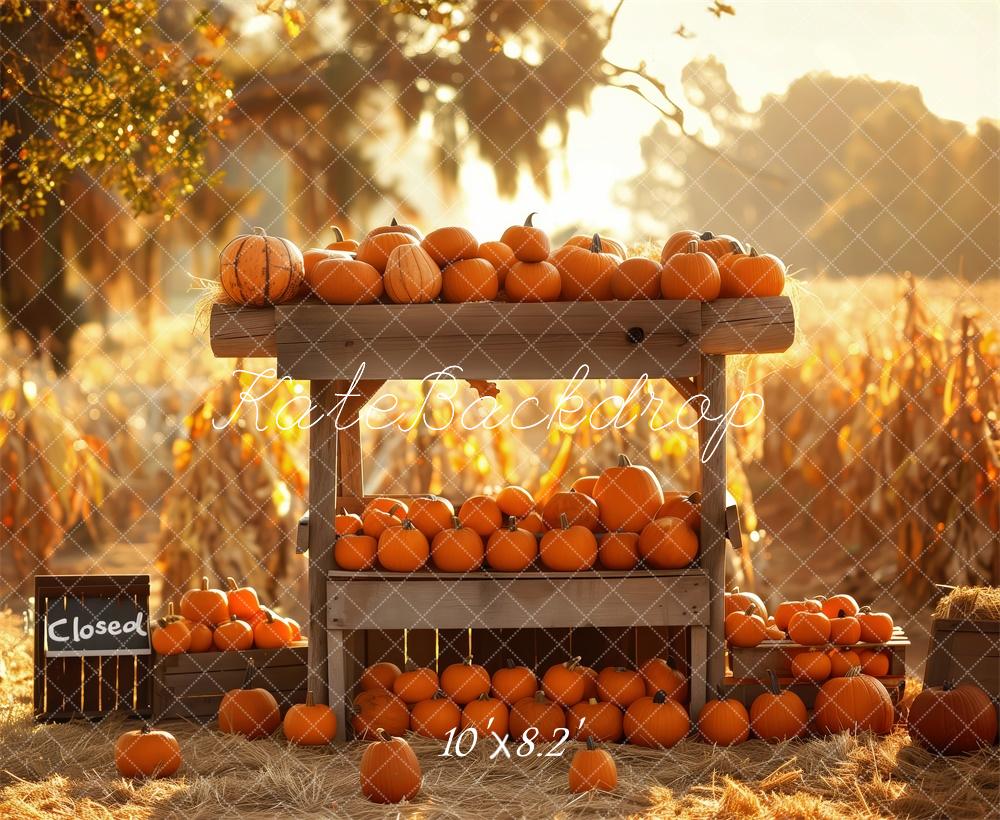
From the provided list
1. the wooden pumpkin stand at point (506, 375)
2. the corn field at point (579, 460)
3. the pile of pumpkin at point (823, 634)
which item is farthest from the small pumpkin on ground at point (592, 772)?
the corn field at point (579, 460)

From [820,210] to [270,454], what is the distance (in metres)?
17.0

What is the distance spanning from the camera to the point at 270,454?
7.49 meters

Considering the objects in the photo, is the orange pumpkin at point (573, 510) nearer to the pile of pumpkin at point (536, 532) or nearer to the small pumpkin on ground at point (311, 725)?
the pile of pumpkin at point (536, 532)

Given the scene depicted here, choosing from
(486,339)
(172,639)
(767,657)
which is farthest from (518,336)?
(172,639)

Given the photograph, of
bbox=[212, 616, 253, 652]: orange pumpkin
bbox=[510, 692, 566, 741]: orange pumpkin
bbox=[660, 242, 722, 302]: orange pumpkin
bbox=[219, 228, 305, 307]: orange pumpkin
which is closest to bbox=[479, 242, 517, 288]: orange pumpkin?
bbox=[660, 242, 722, 302]: orange pumpkin

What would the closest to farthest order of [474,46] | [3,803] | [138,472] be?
[3,803]
[474,46]
[138,472]

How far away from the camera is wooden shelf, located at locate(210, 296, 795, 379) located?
4305mm

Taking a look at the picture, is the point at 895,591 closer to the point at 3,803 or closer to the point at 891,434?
the point at 891,434

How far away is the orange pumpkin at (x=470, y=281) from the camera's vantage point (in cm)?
436

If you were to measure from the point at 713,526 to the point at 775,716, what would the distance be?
27.2 inches

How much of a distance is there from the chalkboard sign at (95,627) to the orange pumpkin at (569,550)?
5.38 ft

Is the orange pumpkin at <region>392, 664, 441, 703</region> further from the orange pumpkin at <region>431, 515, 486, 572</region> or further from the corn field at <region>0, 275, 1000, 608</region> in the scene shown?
the corn field at <region>0, 275, 1000, 608</region>

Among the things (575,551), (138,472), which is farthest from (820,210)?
(575,551)

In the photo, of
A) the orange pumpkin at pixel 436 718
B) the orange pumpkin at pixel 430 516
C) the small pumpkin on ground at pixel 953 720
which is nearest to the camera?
the small pumpkin on ground at pixel 953 720
